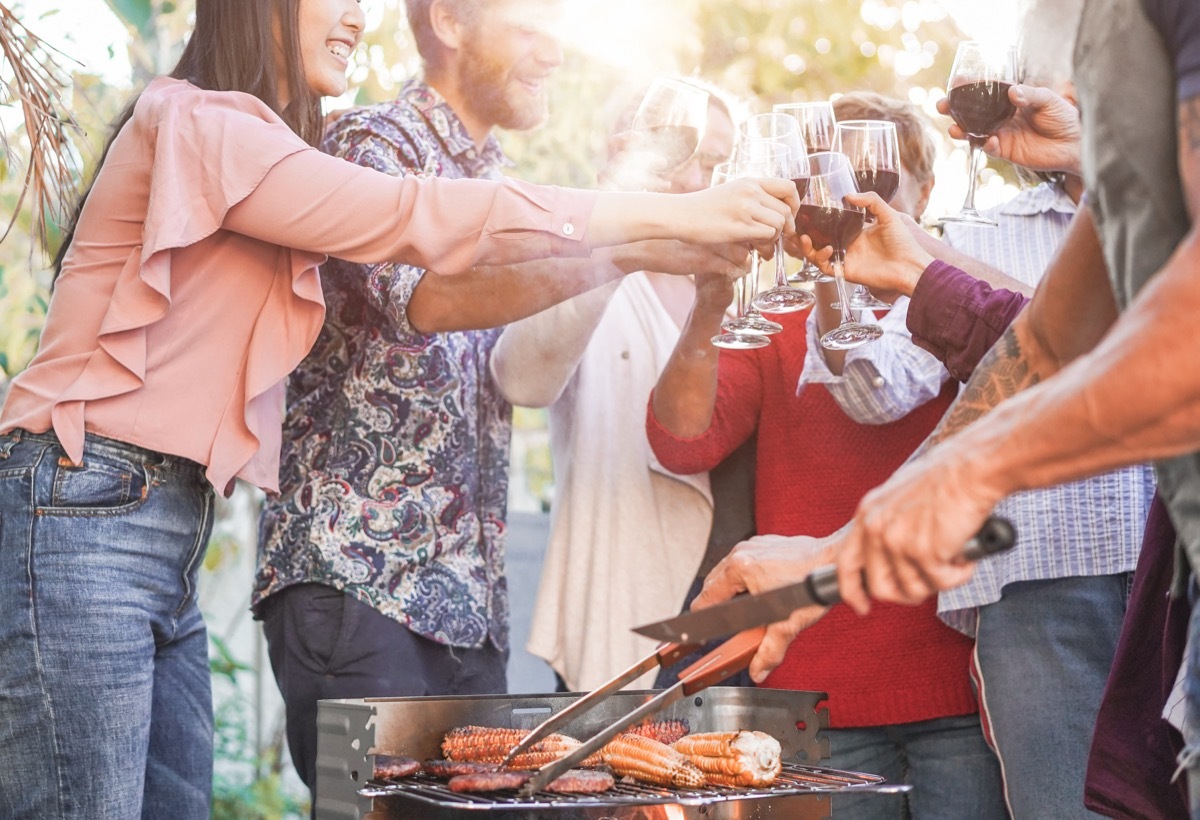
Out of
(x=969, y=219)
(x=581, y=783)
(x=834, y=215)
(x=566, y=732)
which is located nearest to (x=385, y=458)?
(x=566, y=732)

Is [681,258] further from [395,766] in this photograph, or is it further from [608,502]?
[395,766]

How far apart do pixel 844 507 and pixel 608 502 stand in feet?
1.93

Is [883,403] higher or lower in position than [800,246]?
lower

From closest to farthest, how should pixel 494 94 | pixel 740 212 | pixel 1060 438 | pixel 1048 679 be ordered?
pixel 1060 438, pixel 740 212, pixel 1048 679, pixel 494 94

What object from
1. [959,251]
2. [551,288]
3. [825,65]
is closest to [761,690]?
[551,288]

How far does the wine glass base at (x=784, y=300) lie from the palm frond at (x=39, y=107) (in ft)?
4.46

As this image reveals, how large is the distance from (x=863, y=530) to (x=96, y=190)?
59.0 inches

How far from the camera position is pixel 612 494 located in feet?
9.94

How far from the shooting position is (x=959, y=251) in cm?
260

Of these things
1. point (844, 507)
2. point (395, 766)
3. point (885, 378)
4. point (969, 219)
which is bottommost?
point (395, 766)

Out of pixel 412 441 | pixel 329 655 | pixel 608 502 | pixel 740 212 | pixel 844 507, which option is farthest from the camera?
pixel 608 502

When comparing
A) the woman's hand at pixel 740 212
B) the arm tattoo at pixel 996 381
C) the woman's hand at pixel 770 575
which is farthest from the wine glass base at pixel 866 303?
the woman's hand at pixel 770 575

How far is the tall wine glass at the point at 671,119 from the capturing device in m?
2.28

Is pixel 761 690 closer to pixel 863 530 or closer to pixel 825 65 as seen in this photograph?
pixel 863 530
